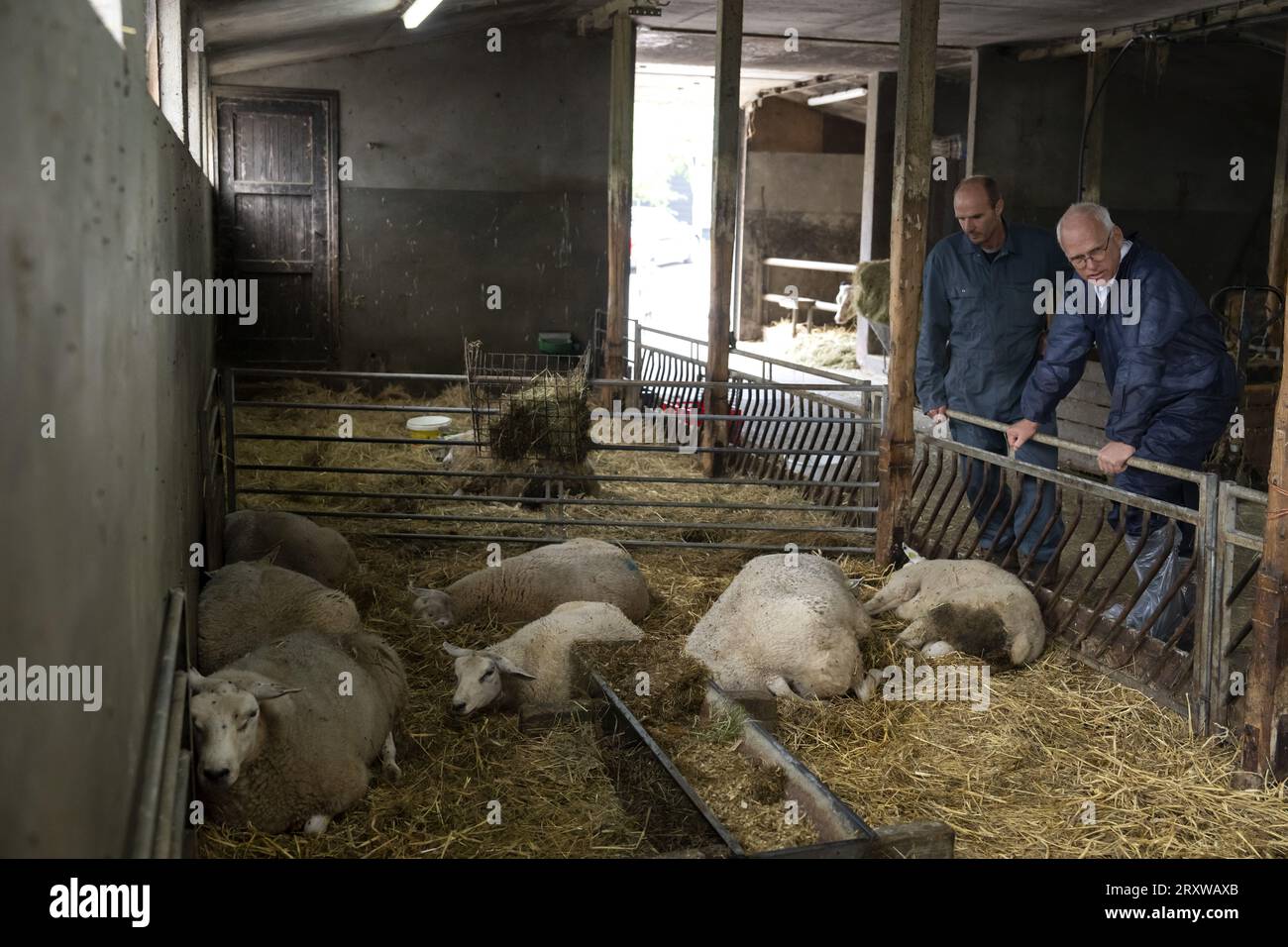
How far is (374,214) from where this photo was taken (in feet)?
43.2

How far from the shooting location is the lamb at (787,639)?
5.04 metres

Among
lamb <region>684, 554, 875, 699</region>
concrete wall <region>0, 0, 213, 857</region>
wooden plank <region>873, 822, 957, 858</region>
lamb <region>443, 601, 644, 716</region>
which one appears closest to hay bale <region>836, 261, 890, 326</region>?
lamb <region>684, 554, 875, 699</region>

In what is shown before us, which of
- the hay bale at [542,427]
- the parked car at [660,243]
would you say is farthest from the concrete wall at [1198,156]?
the parked car at [660,243]

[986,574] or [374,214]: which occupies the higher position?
[374,214]

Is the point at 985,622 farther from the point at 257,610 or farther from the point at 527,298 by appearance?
the point at 527,298

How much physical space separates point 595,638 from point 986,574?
1.87 metres

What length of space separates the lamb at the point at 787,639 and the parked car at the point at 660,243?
119 ft

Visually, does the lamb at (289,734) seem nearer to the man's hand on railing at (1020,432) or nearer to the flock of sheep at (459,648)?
the flock of sheep at (459,648)

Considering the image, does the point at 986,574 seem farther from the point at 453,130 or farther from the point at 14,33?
the point at 453,130

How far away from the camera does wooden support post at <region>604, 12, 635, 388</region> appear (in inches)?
458

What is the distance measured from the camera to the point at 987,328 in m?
6.73

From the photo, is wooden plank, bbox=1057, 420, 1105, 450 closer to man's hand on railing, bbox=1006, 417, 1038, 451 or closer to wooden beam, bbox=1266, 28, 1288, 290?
wooden beam, bbox=1266, 28, 1288, 290

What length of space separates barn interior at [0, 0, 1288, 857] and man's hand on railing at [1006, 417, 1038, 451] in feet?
0.98
